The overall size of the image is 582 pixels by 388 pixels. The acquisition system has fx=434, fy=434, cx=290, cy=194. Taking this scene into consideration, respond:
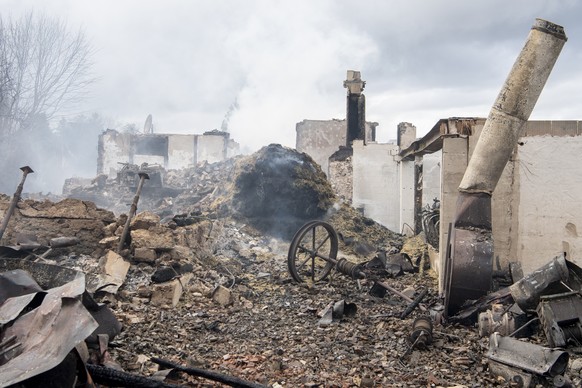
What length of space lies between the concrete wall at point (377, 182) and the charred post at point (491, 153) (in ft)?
40.3

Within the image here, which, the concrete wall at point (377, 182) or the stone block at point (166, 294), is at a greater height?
the concrete wall at point (377, 182)

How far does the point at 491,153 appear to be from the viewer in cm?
637

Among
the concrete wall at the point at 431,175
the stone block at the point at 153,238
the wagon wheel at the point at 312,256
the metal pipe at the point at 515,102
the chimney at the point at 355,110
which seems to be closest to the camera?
the metal pipe at the point at 515,102

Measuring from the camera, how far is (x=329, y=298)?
306 inches

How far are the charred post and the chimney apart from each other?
14.2m

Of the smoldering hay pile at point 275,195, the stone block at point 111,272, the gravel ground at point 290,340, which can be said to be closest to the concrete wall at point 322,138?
the smoldering hay pile at point 275,195

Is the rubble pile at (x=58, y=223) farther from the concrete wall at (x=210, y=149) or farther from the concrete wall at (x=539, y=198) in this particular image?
the concrete wall at (x=210, y=149)

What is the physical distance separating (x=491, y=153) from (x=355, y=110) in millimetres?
14685

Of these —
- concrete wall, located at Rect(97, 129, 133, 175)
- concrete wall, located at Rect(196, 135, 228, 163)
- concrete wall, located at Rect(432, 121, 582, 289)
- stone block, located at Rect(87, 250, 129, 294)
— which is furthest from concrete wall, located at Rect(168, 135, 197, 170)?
concrete wall, located at Rect(432, 121, 582, 289)

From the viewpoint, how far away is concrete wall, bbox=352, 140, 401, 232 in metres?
18.7

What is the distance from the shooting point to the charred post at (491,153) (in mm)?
5914

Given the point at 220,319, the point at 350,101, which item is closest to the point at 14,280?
the point at 220,319

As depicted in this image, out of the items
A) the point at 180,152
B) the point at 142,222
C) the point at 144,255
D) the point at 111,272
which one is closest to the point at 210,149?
the point at 180,152

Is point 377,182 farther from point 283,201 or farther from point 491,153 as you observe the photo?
point 491,153
